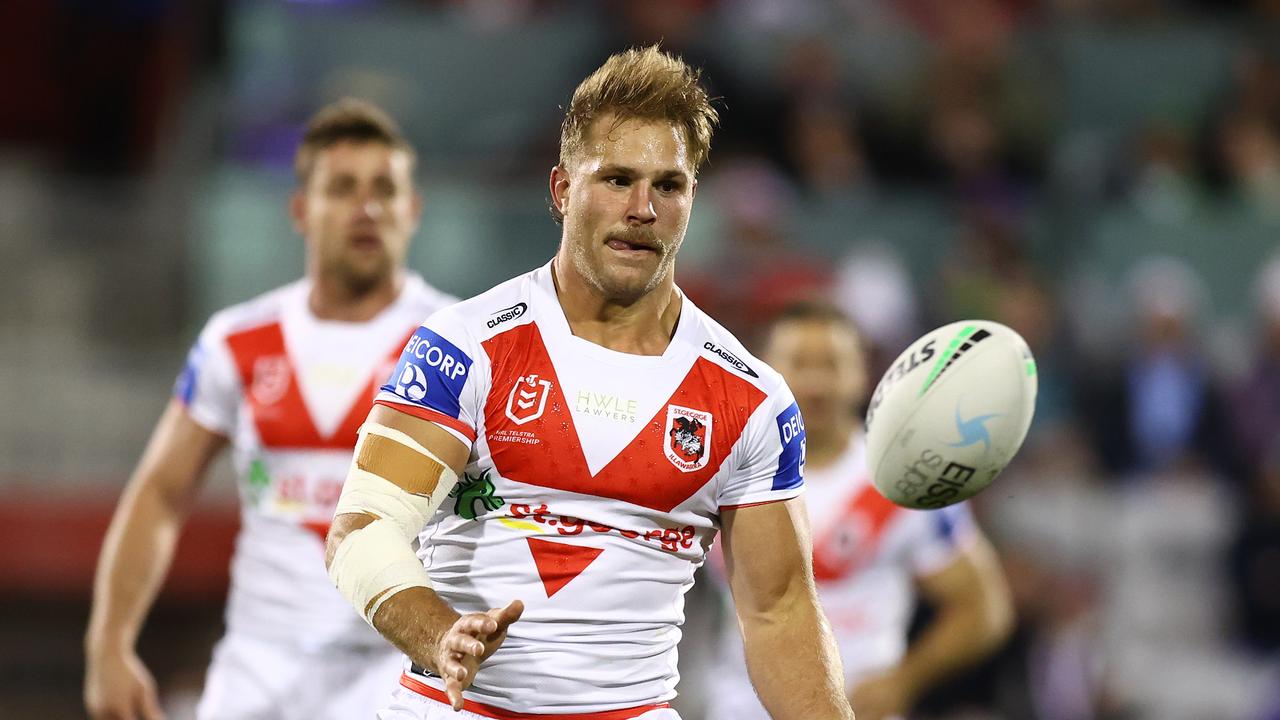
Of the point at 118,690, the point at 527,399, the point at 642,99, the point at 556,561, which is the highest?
the point at 642,99

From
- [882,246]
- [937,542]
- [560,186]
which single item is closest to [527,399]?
[560,186]

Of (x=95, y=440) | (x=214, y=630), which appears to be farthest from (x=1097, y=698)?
(x=95, y=440)

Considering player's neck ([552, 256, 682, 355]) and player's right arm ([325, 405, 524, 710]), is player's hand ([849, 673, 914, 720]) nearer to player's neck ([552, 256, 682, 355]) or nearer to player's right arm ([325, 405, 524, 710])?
player's neck ([552, 256, 682, 355])

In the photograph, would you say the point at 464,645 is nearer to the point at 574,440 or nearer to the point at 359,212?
the point at 574,440

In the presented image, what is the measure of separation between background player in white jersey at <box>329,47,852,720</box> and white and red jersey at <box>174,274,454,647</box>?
1.37 m

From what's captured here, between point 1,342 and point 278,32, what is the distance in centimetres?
296

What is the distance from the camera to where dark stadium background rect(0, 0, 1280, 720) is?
378 inches

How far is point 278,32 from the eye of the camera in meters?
10.4

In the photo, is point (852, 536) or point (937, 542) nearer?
point (852, 536)

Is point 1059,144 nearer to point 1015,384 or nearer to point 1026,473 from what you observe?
point 1026,473

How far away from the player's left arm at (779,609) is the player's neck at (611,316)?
1.46 feet

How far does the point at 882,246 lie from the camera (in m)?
10.3

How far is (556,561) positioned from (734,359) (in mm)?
648

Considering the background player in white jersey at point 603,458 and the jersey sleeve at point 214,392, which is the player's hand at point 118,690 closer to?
the jersey sleeve at point 214,392
